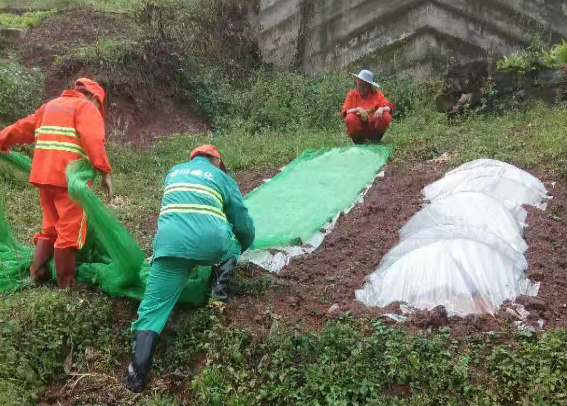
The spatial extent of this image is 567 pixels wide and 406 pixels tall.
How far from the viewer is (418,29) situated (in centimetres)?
1066

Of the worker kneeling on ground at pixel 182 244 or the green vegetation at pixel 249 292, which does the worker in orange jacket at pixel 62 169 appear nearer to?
the green vegetation at pixel 249 292

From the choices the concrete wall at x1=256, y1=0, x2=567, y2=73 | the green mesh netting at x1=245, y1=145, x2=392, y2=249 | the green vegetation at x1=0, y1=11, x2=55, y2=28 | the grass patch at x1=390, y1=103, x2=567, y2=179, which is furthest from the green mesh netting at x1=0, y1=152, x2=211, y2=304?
the green vegetation at x1=0, y1=11, x2=55, y2=28

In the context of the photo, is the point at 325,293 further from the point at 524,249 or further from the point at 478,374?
the point at 524,249

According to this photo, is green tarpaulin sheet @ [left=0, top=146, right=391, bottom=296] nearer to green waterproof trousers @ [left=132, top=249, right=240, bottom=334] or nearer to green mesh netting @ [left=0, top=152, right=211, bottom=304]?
green mesh netting @ [left=0, top=152, right=211, bottom=304]

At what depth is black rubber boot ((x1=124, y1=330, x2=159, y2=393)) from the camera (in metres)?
3.46

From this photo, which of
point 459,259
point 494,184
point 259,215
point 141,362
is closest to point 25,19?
point 259,215

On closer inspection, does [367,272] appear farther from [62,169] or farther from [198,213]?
[62,169]

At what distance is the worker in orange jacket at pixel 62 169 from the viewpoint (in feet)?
13.5

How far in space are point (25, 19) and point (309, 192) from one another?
9322 mm

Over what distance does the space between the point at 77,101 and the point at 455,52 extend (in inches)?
317

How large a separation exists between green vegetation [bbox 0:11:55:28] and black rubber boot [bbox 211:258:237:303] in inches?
396

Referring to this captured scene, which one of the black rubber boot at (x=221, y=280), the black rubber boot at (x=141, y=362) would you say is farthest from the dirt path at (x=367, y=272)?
the black rubber boot at (x=141, y=362)

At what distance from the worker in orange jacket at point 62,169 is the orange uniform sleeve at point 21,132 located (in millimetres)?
90

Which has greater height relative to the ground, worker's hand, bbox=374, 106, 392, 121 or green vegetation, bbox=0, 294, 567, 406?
worker's hand, bbox=374, 106, 392, 121
